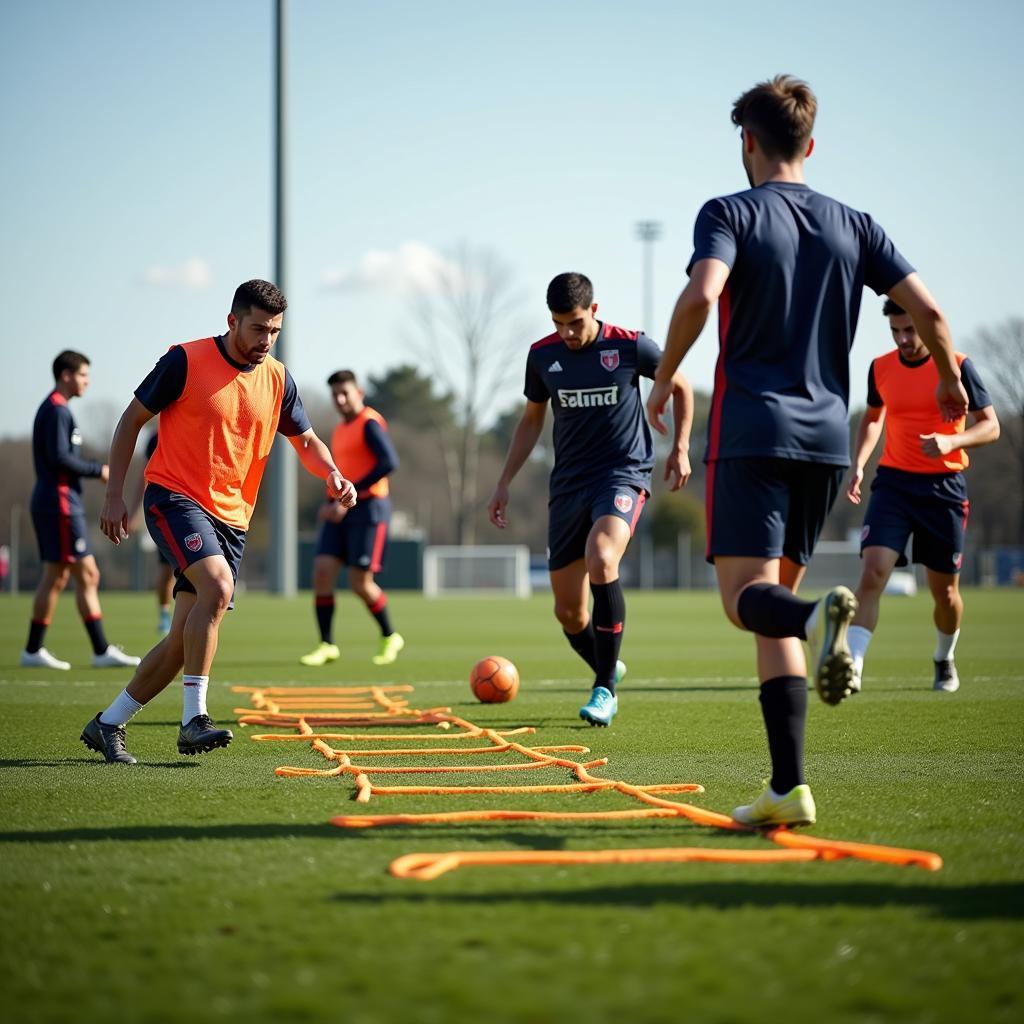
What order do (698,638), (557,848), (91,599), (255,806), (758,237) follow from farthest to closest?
1. (698,638)
2. (91,599)
3. (255,806)
4. (758,237)
5. (557,848)

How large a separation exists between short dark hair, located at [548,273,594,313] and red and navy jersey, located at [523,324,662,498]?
1.07ft

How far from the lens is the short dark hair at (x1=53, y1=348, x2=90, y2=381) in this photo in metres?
10.4

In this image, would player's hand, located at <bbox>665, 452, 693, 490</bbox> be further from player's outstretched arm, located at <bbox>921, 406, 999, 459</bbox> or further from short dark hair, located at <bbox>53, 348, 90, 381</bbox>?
short dark hair, located at <bbox>53, 348, 90, 381</bbox>

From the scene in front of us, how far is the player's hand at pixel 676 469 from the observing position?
5.04 meters

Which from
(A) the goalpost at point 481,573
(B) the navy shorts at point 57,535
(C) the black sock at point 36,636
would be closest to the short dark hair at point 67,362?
(B) the navy shorts at point 57,535

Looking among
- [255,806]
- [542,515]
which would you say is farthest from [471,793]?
[542,515]

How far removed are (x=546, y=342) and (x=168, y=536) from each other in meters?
2.75

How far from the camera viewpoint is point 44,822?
4328 mm

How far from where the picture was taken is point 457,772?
5457 millimetres

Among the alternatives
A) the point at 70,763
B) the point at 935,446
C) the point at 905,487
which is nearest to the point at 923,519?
the point at 905,487

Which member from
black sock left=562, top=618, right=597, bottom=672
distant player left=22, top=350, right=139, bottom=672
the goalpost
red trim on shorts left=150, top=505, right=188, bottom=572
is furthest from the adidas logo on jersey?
the goalpost

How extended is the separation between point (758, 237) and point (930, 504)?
5019 mm

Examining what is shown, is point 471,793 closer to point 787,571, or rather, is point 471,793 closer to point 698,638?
point 787,571

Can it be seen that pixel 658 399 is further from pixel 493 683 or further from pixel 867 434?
pixel 867 434
